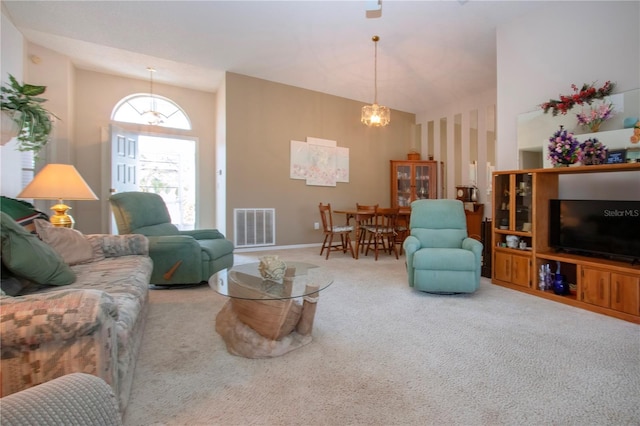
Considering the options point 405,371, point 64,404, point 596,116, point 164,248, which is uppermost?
point 596,116

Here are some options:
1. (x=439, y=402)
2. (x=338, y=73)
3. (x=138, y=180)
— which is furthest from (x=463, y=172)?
(x=138, y=180)

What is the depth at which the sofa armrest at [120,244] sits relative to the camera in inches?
96.0

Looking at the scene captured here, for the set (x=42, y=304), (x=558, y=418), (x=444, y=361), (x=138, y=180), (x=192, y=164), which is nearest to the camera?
(x=42, y=304)

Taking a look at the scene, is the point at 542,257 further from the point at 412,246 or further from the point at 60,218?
the point at 60,218

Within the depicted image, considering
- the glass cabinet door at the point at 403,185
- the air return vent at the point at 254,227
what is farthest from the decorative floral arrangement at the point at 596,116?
the air return vent at the point at 254,227

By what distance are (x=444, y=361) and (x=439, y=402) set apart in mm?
394

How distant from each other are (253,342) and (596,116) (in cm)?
370

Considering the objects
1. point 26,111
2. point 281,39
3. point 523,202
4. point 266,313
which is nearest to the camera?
point 266,313

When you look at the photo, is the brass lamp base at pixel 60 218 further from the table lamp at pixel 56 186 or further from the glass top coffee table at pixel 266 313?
the glass top coffee table at pixel 266 313

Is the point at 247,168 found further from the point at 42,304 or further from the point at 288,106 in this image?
the point at 42,304

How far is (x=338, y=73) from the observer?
16.8ft

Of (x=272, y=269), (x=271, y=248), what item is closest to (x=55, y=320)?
(x=272, y=269)

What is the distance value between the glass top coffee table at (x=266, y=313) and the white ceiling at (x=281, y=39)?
10.1 feet

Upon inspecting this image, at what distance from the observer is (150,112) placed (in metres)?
5.32
